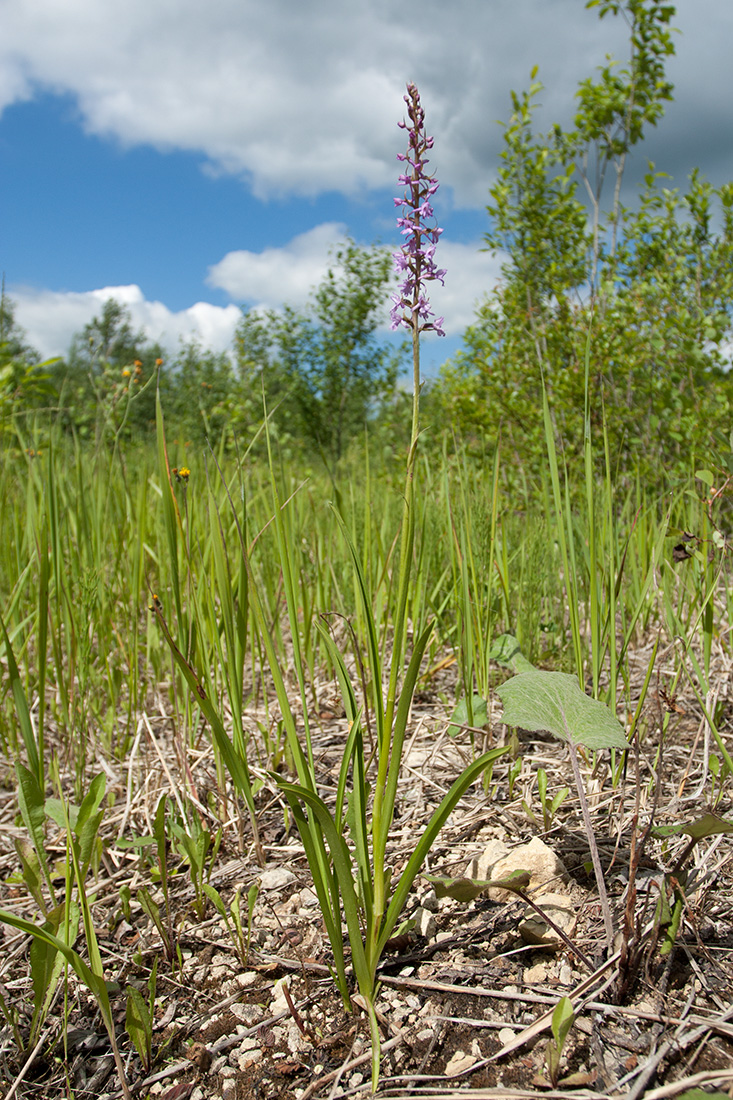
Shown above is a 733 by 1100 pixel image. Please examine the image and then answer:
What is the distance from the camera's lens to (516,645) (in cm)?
170

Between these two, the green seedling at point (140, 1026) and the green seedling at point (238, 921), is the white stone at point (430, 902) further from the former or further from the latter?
the green seedling at point (140, 1026)

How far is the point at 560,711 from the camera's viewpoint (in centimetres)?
99

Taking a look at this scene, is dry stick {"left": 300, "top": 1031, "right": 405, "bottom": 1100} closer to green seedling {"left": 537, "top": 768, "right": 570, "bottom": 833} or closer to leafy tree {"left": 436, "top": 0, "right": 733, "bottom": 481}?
green seedling {"left": 537, "top": 768, "right": 570, "bottom": 833}

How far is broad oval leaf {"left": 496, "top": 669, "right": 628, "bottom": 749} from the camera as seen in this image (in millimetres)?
920

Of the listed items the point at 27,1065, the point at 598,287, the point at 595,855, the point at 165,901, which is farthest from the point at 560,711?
the point at 598,287

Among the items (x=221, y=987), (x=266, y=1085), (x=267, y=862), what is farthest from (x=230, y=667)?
(x=266, y=1085)

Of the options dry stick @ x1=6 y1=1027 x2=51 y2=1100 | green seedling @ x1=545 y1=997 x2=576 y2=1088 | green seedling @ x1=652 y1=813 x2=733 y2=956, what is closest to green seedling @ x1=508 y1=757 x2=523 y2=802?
green seedling @ x1=652 y1=813 x2=733 y2=956

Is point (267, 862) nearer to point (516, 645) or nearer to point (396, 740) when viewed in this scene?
point (396, 740)

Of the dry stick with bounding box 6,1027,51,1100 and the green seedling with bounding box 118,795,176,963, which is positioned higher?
the green seedling with bounding box 118,795,176,963

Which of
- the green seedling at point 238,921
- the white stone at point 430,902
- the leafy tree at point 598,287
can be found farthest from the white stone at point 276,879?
the leafy tree at point 598,287

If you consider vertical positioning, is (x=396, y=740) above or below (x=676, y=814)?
above

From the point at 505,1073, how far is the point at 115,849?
0.90 m

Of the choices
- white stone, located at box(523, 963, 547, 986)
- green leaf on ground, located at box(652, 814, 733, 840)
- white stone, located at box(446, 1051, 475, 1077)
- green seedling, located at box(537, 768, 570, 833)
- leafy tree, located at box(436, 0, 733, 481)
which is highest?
leafy tree, located at box(436, 0, 733, 481)

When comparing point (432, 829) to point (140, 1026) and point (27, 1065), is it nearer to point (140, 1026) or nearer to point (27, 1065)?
point (140, 1026)
